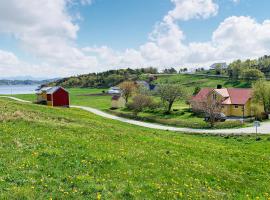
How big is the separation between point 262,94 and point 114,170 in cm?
6912

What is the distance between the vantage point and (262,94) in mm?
74062

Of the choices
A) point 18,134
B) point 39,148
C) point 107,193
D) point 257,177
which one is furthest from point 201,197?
point 18,134

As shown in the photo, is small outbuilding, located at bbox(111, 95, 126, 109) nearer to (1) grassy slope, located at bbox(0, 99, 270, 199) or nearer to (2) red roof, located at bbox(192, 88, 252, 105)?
(2) red roof, located at bbox(192, 88, 252, 105)

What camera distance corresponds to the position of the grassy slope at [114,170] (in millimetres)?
11188

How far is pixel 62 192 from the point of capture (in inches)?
420

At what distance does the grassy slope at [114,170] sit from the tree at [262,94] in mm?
57819

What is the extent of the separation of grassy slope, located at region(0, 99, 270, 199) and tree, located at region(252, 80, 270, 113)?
5782 cm

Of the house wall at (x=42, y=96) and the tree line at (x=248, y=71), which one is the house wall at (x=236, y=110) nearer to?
the house wall at (x=42, y=96)

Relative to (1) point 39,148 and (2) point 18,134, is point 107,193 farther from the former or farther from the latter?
(2) point 18,134

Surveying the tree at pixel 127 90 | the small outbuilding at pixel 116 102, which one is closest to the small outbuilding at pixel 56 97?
the small outbuilding at pixel 116 102

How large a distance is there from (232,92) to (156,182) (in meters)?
74.1

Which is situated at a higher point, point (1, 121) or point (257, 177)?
point (1, 121)

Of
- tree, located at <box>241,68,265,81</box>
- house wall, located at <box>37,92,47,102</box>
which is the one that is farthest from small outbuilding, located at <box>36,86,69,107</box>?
tree, located at <box>241,68,265,81</box>

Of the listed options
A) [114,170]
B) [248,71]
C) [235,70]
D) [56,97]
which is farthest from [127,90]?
[114,170]
